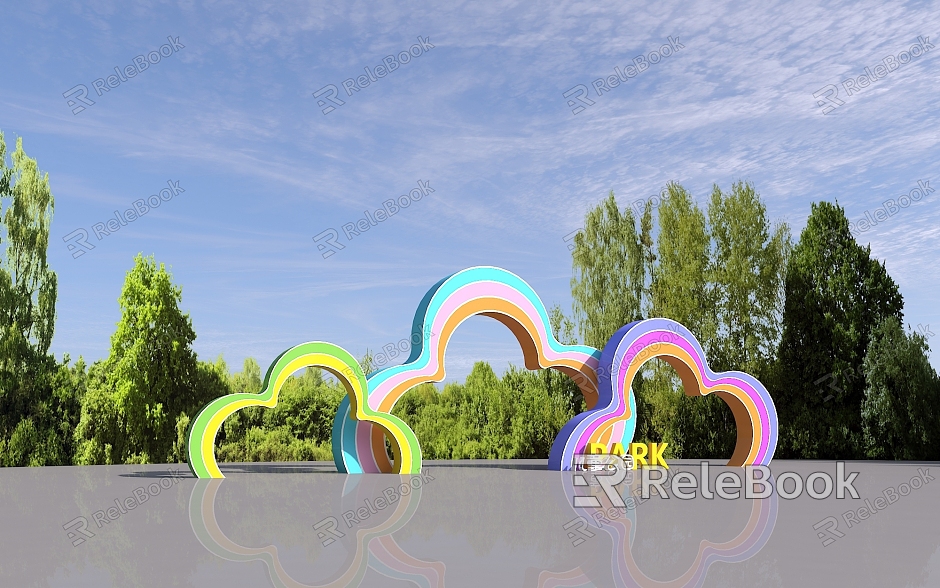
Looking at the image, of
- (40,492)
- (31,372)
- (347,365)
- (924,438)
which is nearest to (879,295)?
(924,438)

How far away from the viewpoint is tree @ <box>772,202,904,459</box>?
941 inches

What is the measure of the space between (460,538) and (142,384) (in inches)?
730

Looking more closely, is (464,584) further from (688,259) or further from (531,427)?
(688,259)

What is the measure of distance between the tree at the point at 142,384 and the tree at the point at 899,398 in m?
19.4

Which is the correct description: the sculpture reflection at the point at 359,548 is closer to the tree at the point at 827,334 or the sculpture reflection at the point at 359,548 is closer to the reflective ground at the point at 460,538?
the reflective ground at the point at 460,538

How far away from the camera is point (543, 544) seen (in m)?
7.11

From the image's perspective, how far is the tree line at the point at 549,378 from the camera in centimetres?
2347

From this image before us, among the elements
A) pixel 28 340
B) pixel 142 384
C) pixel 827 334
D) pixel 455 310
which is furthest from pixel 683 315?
pixel 28 340

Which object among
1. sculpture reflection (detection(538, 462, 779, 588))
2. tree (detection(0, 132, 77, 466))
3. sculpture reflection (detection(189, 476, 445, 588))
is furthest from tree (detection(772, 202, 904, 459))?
tree (detection(0, 132, 77, 466))

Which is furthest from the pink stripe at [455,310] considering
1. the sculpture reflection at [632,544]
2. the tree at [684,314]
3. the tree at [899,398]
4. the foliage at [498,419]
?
the tree at [899,398]

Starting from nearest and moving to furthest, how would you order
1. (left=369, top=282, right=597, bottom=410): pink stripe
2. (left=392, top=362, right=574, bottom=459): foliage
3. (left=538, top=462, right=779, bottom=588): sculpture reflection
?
1. (left=538, top=462, right=779, bottom=588): sculpture reflection
2. (left=369, top=282, right=597, bottom=410): pink stripe
3. (left=392, top=362, right=574, bottom=459): foliage

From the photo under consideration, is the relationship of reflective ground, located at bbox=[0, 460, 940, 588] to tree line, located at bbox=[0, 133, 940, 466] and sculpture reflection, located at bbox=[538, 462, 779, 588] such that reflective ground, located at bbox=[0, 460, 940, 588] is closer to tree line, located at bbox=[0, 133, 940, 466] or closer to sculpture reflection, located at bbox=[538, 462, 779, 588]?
sculpture reflection, located at bbox=[538, 462, 779, 588]

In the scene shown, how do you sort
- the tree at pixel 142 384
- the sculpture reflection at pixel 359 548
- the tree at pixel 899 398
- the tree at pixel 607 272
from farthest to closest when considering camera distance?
the tree at pixel 607 272 → the tree at pixel 142 384 → the tree at pixel 899 398 → the sculpture reflection at pixel 359 548

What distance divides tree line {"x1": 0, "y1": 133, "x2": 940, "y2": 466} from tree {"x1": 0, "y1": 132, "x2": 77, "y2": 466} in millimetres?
41
